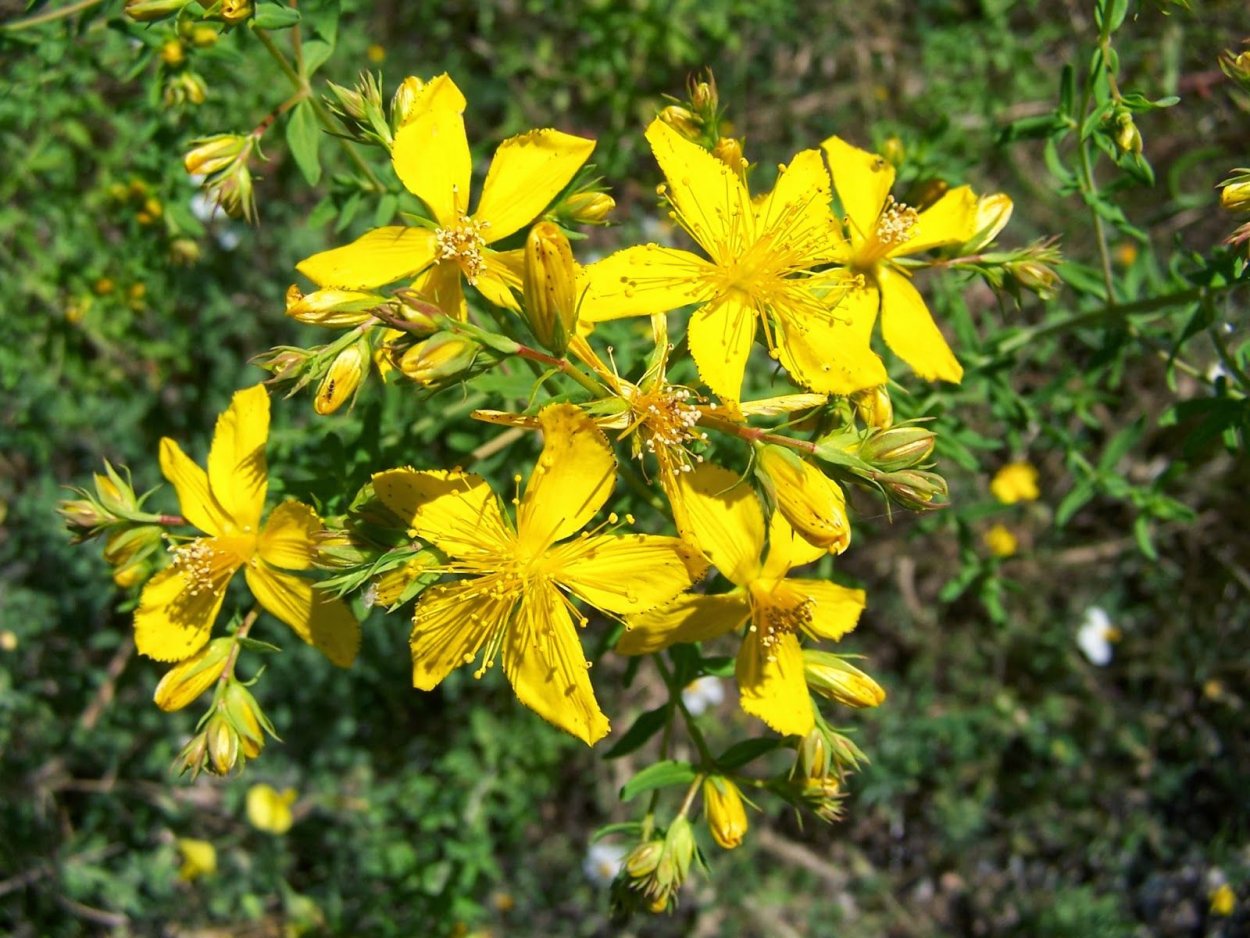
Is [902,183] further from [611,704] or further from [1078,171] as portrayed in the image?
[611,704]

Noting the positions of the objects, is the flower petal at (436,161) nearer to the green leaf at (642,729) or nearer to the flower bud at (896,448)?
the flower bud at (896,448)

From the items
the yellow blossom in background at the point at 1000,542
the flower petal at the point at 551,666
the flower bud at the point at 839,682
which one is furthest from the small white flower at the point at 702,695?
the flower petal at the point at 551,666

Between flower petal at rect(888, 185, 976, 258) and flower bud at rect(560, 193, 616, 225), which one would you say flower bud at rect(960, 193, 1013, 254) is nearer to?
flower petal at rect(888, 185, 976, 258)

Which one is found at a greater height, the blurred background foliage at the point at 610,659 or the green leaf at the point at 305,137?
the green leaf at the point at 305,137

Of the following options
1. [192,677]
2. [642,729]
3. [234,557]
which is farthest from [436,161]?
[642,729]

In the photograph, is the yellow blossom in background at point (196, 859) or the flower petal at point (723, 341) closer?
the flower petal at point (723, 341)

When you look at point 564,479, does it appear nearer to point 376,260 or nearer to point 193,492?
point 376,260

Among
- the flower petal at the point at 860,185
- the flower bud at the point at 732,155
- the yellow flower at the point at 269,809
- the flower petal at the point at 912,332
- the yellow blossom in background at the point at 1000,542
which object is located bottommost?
the yellow flower at the point at 269,809

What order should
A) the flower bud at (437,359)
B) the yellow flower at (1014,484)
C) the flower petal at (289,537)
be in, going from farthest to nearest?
the yellow flower at (1014,484) < the flower petal at (289,537) < the flower bud at (437,359)
